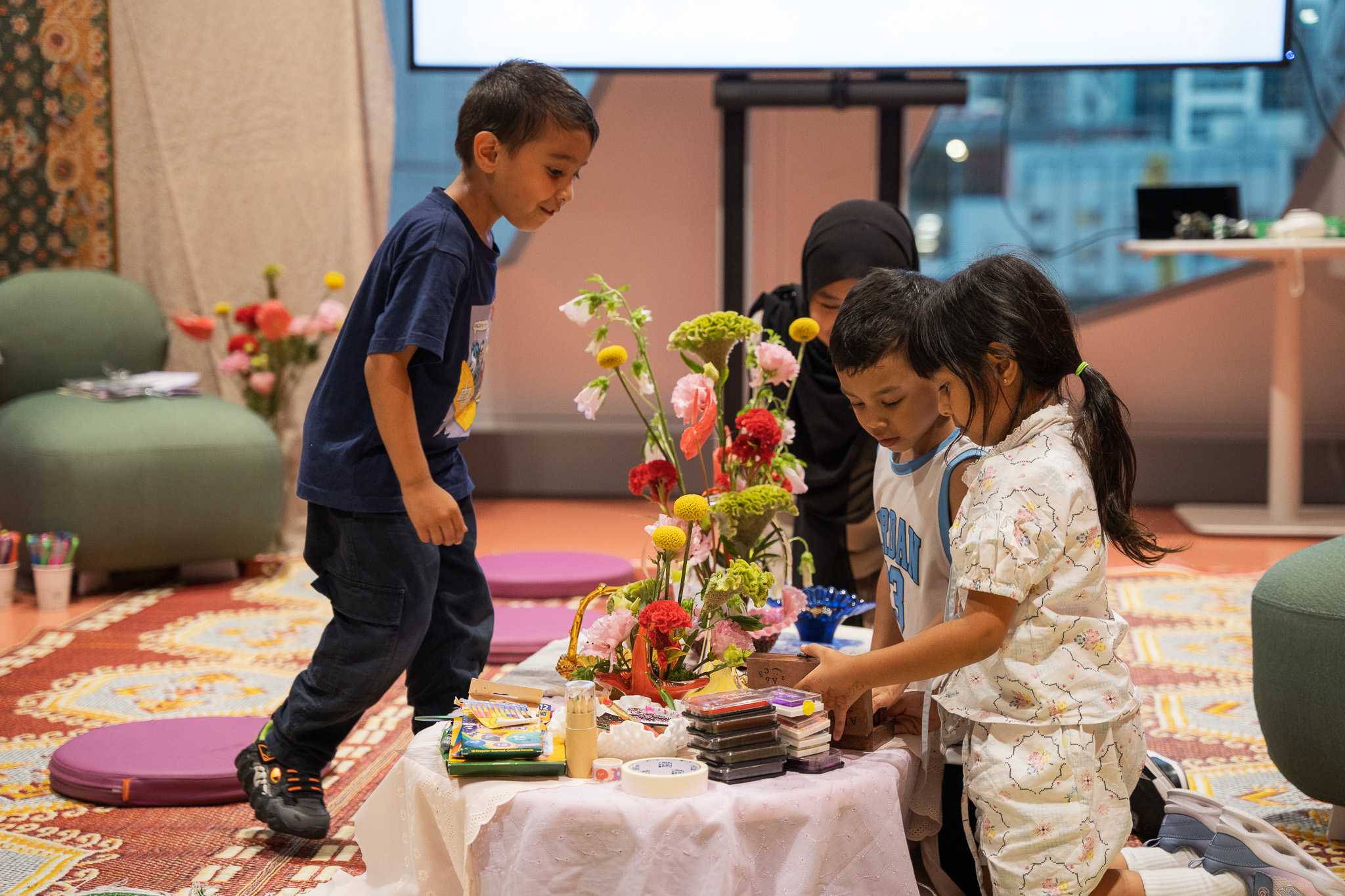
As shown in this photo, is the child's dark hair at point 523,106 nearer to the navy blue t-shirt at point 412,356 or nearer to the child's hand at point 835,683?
the navy blue t-shirt at point 412,356

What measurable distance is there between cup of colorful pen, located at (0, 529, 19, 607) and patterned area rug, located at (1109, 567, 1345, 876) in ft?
10.3

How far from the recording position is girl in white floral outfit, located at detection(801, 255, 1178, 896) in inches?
56.2

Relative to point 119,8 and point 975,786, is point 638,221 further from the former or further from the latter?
point 975,786

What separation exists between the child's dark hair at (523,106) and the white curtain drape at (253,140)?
2922 millimetres

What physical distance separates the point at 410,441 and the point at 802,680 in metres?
0.66

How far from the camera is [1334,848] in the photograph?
2.09 meters

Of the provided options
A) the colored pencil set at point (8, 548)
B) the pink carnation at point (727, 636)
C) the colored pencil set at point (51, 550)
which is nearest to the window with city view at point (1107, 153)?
the colored pencil set at point (51, 550)

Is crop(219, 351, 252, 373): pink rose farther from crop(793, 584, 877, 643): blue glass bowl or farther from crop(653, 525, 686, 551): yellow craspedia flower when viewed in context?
crop(653, 525, 686, 551): yellow craspedia flower

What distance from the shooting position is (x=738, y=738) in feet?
4.60

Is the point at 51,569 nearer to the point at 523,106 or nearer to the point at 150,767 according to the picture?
the point at 150,767

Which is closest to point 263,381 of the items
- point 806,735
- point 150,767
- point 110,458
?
point 110,458

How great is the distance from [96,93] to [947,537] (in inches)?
165

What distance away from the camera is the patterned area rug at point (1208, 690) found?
2.28 m

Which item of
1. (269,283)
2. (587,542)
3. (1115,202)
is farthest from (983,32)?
(269,283)
